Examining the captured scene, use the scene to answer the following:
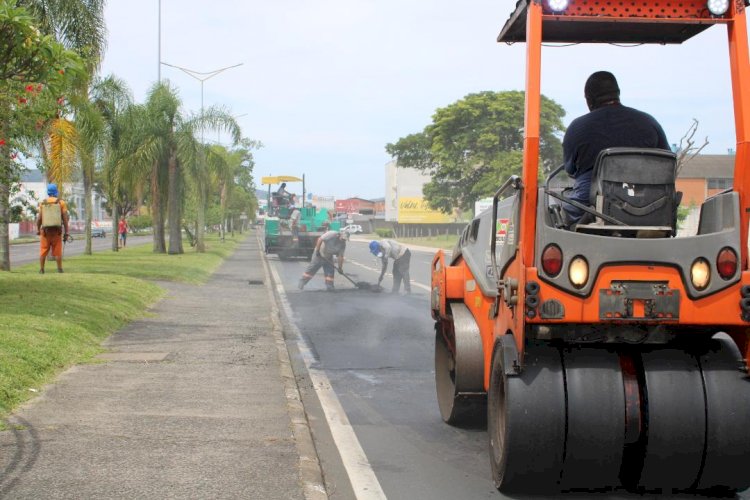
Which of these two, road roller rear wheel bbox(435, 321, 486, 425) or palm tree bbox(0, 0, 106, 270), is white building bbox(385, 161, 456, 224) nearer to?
palm tree bbox(0, 0, 106, 270)

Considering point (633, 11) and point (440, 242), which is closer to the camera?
point (633, 11)

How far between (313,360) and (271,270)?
812 inches

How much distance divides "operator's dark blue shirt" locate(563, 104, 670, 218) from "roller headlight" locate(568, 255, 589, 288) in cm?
58

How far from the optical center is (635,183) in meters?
5.12

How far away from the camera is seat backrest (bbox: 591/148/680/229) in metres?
5.12

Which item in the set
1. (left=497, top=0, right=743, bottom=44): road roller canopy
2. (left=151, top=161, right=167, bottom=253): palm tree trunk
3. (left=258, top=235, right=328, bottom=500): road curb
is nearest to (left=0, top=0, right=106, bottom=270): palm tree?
(left=258, top=235, right=328, bottom=500): road curb

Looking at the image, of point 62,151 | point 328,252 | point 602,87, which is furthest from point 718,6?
point 62,151

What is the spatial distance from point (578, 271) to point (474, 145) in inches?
1980

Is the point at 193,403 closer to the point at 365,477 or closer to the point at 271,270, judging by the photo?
the point at 365,477

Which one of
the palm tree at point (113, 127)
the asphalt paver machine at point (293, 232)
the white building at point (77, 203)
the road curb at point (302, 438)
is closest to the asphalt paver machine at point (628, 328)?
the road curb at point (302, 438)

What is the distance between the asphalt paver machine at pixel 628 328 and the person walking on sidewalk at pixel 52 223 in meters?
13.6

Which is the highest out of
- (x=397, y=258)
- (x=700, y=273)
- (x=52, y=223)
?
(x=52, y=223)

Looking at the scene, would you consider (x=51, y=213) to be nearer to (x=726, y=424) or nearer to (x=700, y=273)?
(x=700, y=273)

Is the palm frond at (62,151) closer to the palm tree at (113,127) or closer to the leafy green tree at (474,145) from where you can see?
the palm tree at (113,127)
